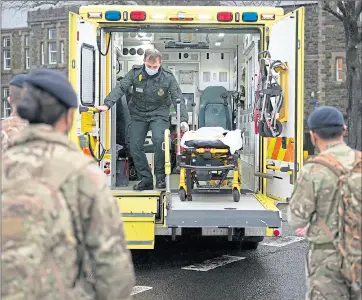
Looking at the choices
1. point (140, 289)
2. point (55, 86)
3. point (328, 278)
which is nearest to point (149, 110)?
point (140, 289)

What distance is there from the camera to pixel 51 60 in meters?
41.9

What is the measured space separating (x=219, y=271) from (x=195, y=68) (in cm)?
427

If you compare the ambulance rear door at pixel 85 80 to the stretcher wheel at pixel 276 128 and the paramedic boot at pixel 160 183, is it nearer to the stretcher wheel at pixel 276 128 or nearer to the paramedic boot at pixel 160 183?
the paramedic boot at pixel 160 183

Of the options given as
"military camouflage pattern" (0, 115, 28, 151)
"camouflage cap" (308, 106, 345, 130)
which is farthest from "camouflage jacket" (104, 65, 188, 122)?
"camouflage cap" (308, 106, 345, 130)

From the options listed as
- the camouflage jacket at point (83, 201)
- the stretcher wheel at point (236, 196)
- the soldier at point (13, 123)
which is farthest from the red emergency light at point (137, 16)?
the camouflage jacket at point (83, 201)

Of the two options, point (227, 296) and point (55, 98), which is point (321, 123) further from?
point (227, 296)

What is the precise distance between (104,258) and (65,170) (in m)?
0.36

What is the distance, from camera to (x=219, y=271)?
697cm

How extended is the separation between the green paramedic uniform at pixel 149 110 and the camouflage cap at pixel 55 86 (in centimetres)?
477

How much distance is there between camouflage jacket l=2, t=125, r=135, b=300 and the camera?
7.80ft

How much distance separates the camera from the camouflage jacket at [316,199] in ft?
11.3

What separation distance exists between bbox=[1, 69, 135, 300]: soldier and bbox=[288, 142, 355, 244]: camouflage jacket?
53.1 inches

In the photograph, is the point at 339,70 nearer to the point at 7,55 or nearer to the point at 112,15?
the point at 7,55

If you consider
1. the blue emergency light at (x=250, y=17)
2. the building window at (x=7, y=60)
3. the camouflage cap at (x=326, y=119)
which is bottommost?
the camouflage cap at (x=326, y=119)
